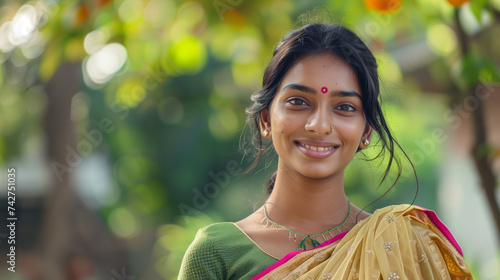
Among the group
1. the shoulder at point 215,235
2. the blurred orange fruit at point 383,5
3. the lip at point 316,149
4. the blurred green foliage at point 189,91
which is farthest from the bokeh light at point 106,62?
the lip at point 316,149

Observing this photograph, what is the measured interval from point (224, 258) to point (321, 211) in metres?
0.31

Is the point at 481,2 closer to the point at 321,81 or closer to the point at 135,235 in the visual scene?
the point at 321,81

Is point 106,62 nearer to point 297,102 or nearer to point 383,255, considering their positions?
point 297,102

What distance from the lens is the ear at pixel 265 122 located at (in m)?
1.94

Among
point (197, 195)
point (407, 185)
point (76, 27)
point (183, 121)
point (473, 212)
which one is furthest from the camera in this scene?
point (473, 212)

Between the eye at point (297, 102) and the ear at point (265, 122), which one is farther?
the ear at point (265, 122)

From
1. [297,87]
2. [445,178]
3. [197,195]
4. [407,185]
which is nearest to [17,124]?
[197,195]

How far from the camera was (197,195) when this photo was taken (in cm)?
463

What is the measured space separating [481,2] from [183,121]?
300cm

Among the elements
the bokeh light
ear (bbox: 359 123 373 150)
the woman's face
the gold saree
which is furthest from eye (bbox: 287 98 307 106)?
the bokeh light

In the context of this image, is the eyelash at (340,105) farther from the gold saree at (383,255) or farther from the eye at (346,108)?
the gold saree at (383,255)

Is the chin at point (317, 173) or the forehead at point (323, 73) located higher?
the forehead at point (323, 73)

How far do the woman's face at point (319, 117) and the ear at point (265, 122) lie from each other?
101 mm

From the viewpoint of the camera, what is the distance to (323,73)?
1788mm
